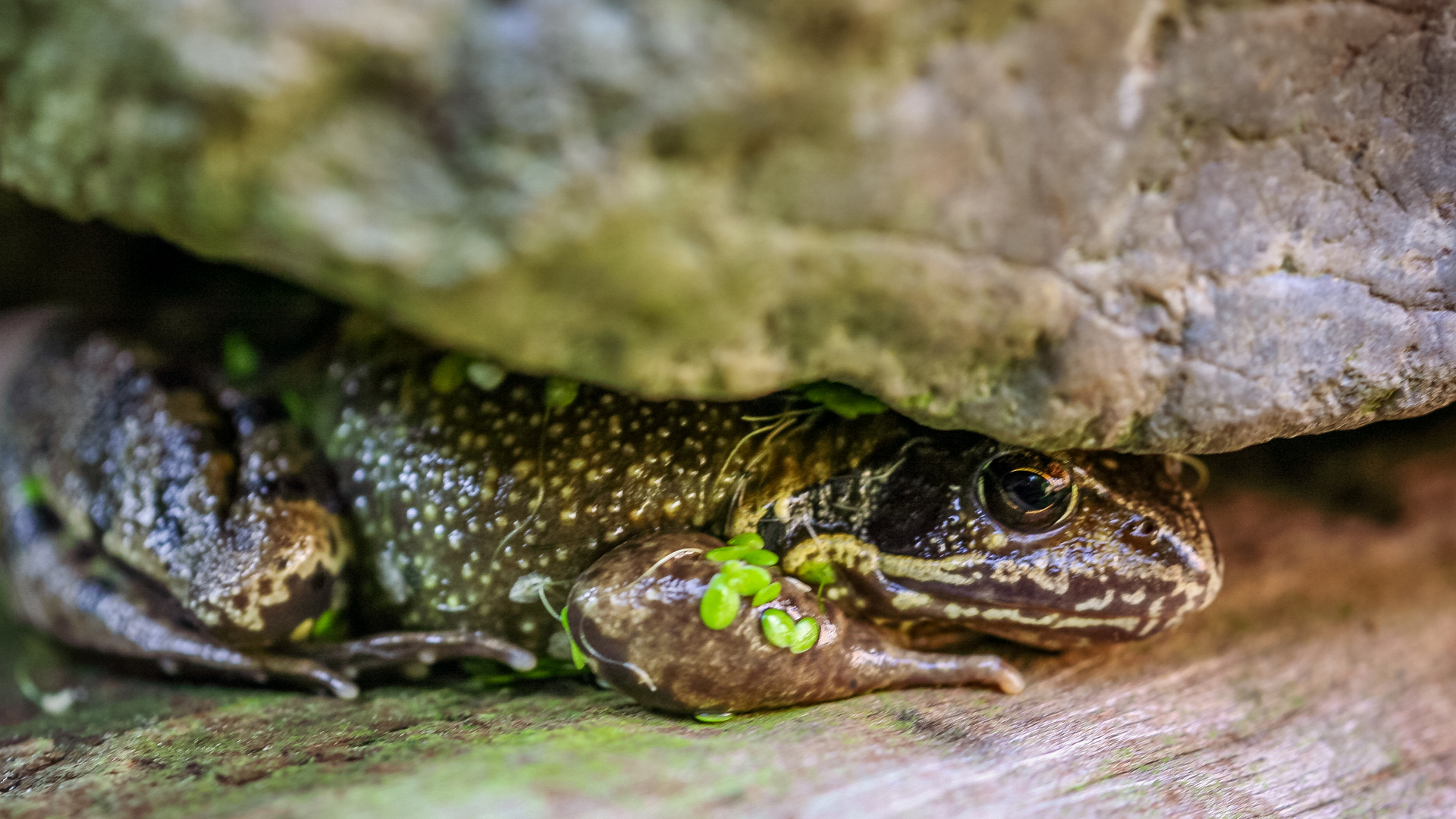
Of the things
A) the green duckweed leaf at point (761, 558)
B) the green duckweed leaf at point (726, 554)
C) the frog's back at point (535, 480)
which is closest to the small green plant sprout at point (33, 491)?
the frog's back at point (535, 480)

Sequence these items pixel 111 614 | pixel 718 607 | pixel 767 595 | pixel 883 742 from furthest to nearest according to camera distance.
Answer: pixel 111 614 → pixel 767 595 → pixel 718 607 → pixel 883 742

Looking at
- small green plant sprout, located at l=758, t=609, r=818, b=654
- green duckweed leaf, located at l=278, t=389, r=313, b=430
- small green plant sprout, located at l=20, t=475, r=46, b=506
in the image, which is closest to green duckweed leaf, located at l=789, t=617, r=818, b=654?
small green plant sprout, located at l=758, t=609, r=818, b=654

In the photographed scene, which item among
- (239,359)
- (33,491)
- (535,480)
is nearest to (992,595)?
(535,480)

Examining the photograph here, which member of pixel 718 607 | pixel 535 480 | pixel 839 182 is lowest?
pixel 718 607

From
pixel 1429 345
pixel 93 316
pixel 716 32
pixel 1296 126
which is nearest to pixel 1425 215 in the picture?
pixel 1429 345

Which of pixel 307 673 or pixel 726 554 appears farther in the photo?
pixel 307 673

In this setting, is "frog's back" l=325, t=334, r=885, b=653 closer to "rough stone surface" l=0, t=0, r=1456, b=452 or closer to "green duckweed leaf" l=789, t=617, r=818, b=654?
"green duckweed leaf" l=789, t=617, r=818, b=654

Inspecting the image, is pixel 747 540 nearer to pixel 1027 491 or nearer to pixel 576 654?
pixel 576 654

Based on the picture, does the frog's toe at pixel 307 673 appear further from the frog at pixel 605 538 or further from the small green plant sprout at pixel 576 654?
the small green plant sprout at pixel 576 654
